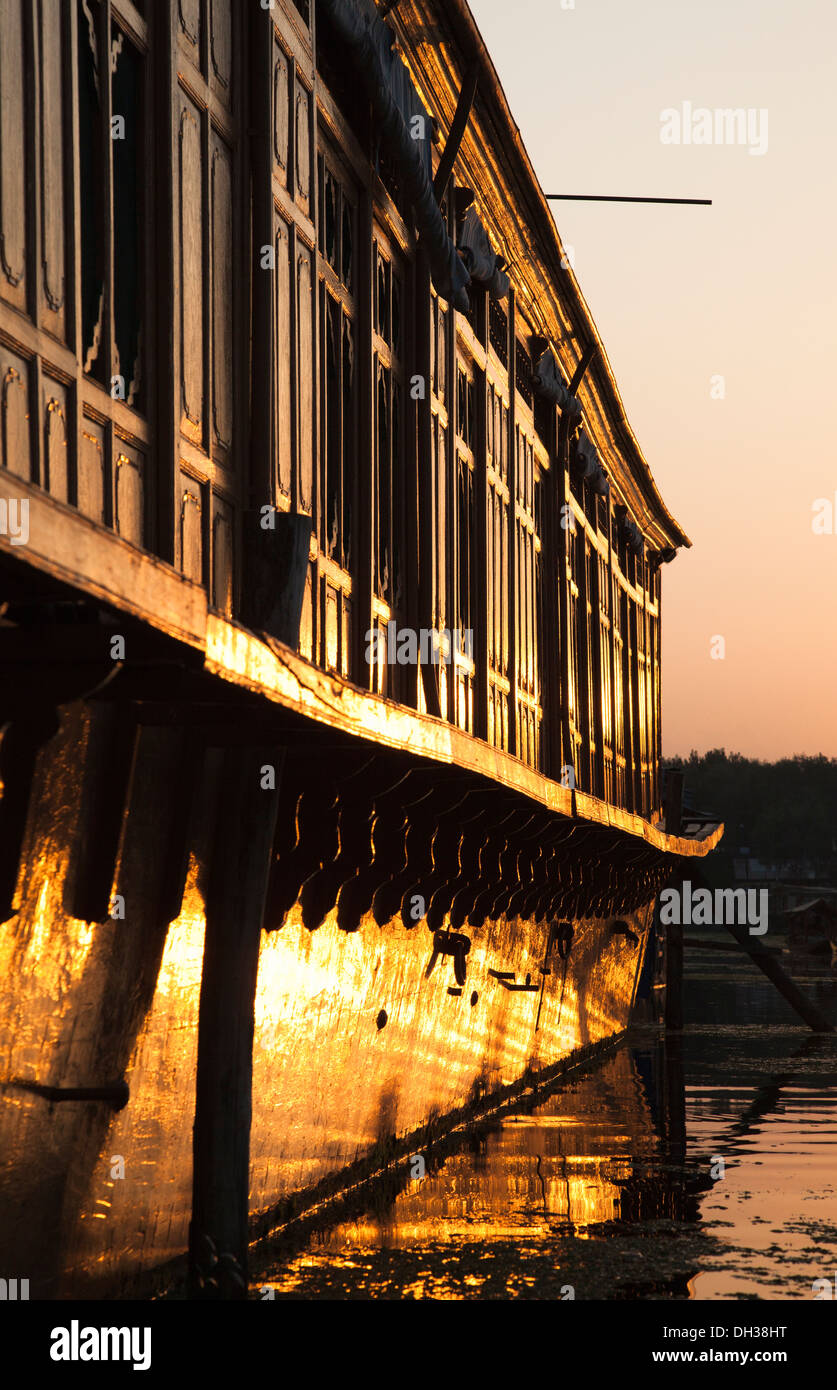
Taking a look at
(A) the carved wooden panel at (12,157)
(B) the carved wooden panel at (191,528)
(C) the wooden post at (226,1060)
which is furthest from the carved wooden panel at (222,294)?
(A) the carved wooden panel at (12,157)

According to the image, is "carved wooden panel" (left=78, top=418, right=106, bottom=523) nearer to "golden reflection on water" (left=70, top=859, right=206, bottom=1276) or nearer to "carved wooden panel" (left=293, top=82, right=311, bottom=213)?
"golden reflection on water" (left=70, top=859, right=206, bottom=1276)

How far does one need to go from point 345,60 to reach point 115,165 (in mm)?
4210

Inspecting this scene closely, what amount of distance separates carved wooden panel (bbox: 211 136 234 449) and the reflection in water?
4.20m

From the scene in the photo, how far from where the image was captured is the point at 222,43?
930cm

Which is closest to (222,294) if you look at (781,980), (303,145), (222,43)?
(222,43)

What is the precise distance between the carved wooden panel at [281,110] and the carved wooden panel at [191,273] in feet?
3.57

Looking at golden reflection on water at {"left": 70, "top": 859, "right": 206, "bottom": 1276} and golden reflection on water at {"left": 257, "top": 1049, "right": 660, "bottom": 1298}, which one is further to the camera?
golden reflection on water at {"left": 257, "top": 1049, "right": 660, "bottom": 1298}

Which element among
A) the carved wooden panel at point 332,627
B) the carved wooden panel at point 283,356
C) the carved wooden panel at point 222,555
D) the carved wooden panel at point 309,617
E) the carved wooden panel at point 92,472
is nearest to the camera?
the carved wooden panel at point 92,472

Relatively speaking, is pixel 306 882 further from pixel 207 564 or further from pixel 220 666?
pixel 220 666

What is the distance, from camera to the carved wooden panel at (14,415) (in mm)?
6434

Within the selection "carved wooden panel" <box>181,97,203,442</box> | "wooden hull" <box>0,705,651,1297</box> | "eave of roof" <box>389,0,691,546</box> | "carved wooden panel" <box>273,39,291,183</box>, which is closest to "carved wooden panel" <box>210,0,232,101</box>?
"carved wooden panel" <box>273,39,291,183</box>

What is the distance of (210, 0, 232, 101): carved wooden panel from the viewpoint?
915 cm

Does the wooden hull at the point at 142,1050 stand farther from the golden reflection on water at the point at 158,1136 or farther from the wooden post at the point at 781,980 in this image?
the wooden post at the point at 781,980

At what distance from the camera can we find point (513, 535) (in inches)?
701
